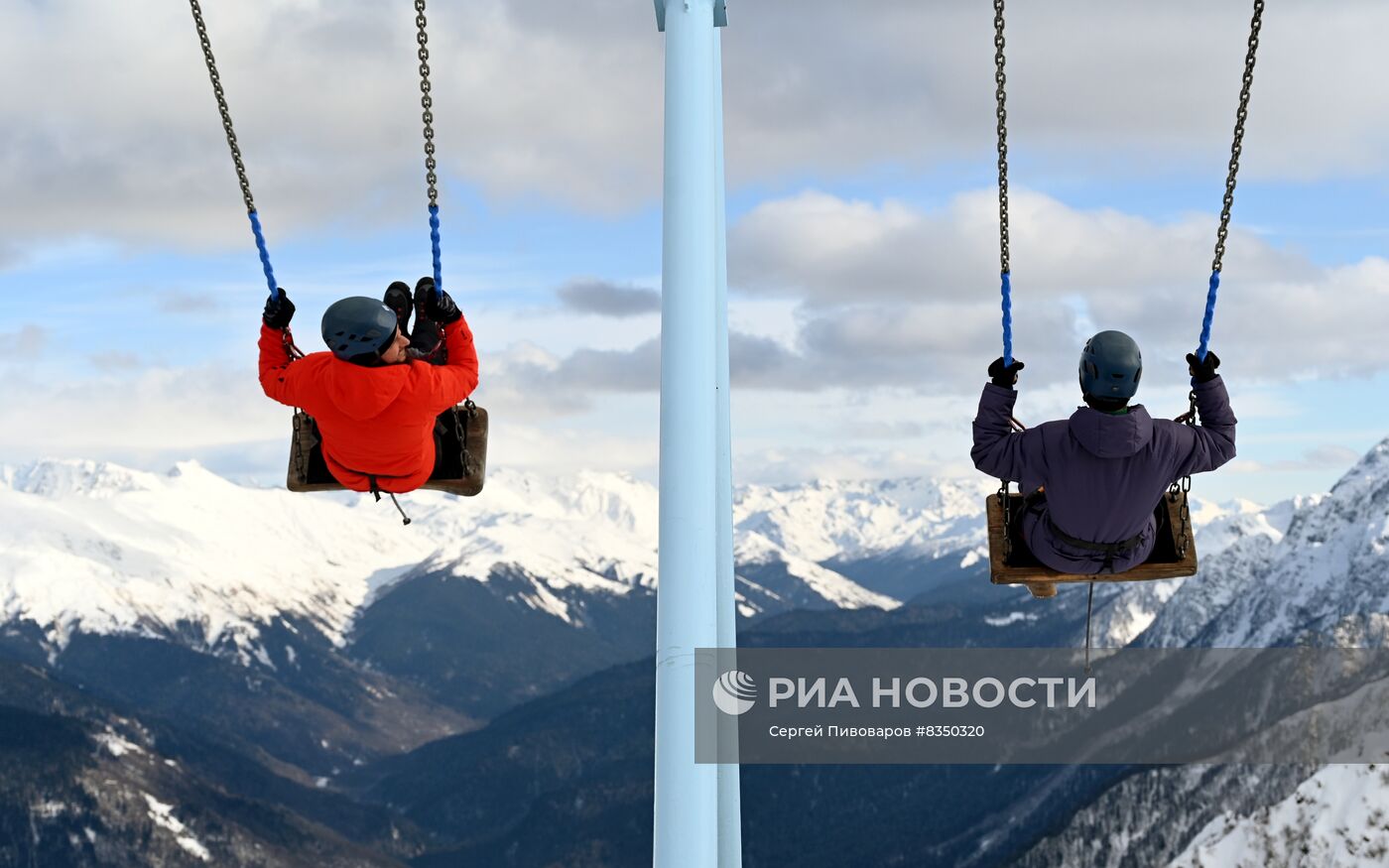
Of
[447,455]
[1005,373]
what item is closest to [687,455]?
[1005,373]

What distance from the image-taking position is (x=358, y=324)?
394 inches

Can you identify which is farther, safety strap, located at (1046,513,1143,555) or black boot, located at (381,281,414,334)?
black boot, located at (381,281,414,334)

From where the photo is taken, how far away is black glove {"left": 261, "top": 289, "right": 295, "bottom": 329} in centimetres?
1119

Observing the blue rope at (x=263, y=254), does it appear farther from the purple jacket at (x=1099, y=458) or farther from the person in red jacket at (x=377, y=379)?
the purple jacket at (x=1099, y=458)

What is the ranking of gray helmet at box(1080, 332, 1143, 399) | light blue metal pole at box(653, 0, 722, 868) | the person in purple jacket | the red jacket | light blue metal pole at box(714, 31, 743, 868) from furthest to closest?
the red jacket
the person in purple jacket
gray helmet at box(1080, 332, 1143, 399)
light blue metal pole at box(714, 31, 743, 868)
light blue metal pole at box(653, 0, 722, 868)

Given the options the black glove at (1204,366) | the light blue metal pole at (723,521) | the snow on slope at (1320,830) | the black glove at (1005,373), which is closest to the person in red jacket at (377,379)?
the light blue metal pole at (723,521)

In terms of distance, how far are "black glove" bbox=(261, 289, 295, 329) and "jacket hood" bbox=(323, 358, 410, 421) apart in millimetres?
849

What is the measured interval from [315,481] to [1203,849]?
159m

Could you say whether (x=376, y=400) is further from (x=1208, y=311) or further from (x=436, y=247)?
(x=1208, y=311)

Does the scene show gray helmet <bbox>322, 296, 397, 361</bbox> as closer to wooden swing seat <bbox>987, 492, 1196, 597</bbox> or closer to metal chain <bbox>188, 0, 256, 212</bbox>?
metal chain <bbox>188, 0, 256, 212</bbox>

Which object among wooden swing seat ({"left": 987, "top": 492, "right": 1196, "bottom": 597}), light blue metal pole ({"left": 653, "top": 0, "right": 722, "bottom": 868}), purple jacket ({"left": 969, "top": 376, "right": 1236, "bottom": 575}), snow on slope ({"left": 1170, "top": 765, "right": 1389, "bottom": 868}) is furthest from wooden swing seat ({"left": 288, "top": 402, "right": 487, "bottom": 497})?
snow on slope ({"left": 1170, "top": 765, "right": 1389, "bottom": 868})

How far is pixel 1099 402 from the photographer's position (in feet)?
33.6

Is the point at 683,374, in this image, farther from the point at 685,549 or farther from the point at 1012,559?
the point at 1012,559

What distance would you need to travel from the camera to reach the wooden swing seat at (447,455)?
11641 mm
